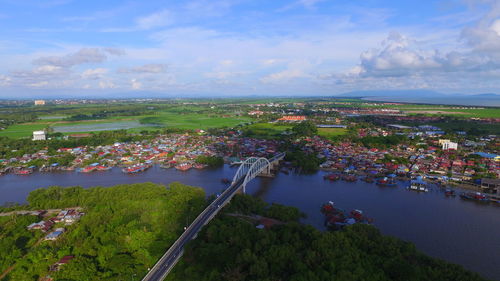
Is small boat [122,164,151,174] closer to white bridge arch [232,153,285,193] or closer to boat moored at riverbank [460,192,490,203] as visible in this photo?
white bridge arch [232,153,285,193]

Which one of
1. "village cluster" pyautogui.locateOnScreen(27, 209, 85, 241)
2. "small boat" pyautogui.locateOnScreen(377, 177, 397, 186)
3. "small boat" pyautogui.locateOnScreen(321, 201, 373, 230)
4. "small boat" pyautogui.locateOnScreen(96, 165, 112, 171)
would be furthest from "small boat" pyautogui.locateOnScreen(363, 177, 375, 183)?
"small boat" pyautogui.locateOnScreen(96, 165, 112, 171)

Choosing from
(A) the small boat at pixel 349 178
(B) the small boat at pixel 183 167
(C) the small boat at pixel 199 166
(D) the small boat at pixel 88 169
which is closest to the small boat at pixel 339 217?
(A) the small boat at pixel 349 178

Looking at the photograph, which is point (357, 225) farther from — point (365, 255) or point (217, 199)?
point (217, 199)

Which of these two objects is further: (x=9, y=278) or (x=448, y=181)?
(x=448, y=181)

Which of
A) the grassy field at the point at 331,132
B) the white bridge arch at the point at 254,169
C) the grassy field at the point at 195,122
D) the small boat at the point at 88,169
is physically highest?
the grassy field at the point at 195,122

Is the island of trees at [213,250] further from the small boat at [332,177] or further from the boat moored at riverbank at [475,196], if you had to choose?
the boat moored at riverbank at [475,196]

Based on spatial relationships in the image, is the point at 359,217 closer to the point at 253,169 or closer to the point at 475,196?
the point at 253,169

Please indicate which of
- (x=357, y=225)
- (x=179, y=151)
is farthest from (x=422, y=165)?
(x=179, y=151)

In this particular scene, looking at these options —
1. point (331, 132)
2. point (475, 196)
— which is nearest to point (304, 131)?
point (331, 132)
